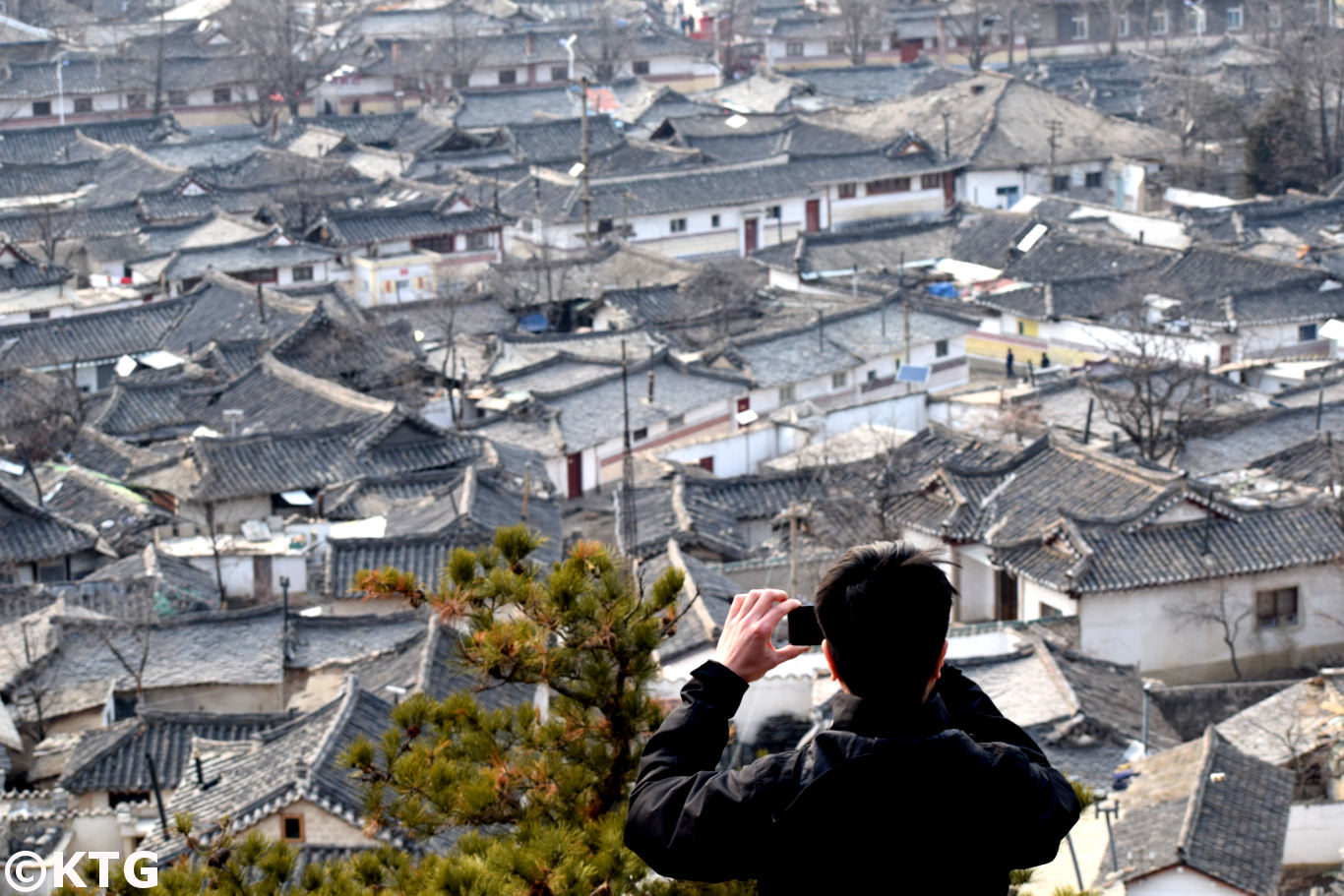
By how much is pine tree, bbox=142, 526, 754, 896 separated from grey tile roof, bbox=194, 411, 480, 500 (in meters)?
15.4

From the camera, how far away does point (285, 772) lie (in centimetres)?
1192

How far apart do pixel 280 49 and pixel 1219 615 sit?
41.3m

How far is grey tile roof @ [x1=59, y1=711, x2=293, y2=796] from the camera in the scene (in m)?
Result: 13.4

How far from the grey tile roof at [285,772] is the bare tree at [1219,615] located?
8.22 metres

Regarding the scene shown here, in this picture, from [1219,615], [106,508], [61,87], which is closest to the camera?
[1219,615]

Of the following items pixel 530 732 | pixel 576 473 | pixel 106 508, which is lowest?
pixel 576 473

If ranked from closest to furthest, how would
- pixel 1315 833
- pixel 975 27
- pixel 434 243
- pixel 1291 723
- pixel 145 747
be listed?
pixel 1315 833 < pixel 145 747 < pixel 1291 723 < pixel 434 243 < pixel 975 27

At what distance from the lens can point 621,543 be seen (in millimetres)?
20344

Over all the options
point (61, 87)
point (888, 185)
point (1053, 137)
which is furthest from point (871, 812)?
point (61, 87)

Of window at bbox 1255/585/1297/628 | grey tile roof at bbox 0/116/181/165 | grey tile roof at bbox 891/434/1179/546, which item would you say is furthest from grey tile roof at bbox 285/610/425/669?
grey tile roof at bbox 0/116/181/165

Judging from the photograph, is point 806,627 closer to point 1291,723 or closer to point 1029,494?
point 1291,723

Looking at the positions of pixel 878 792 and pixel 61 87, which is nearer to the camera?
pixel 878 792

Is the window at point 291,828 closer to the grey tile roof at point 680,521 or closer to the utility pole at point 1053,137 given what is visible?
the grey tile roof at point 680,521

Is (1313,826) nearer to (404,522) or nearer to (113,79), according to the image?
(404,522)
